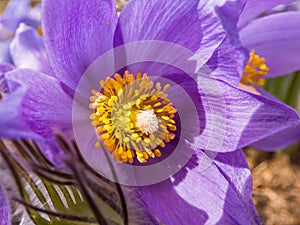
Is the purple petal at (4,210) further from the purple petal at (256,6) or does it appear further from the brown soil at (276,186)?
the brown soil at (276,186)

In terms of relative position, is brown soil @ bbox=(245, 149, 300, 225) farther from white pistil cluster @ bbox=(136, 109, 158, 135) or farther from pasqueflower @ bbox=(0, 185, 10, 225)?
pasqueflower @ bbox=(0, 185, 10, 225)

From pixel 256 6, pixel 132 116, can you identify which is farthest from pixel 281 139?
pixel 132 116

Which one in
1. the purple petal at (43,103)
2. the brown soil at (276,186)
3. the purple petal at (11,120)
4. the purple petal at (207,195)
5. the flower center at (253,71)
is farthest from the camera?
the brown soil at (276,186)

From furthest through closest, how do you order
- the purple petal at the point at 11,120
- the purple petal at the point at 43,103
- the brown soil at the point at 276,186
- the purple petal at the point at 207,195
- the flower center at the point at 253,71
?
the brown soil at the point at 276,186
the flower center at the point at 253,71
the purple petal at the point at 207,195
the purple petal at the point at 43,103
the purple petal at the point at 11,120

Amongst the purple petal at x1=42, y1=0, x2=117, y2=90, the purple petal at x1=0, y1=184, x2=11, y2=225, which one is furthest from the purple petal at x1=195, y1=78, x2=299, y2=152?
the purple petal at x1=0, y1=184, x2=11, y2=225

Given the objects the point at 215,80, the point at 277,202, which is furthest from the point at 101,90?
the point at 277,202

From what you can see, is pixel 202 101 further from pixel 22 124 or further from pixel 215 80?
pixel 22 124

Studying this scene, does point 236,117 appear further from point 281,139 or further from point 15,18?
point 15,18

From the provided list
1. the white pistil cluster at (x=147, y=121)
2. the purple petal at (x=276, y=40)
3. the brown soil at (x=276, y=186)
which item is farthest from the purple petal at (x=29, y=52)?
the brown soil at (x=276, y=186)
